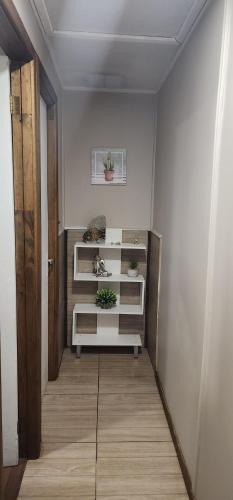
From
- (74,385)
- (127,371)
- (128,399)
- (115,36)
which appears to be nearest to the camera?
(115,36)

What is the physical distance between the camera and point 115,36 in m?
1.90

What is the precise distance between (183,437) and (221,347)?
0.82 meters

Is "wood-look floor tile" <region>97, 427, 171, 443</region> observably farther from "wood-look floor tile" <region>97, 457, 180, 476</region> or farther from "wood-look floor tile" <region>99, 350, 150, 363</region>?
"wood-look floor tile" <region>99, 350, 150, 363</region>

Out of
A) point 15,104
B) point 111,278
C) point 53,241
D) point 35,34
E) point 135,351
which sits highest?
point 35,34

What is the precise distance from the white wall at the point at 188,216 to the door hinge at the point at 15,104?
33.3 inches

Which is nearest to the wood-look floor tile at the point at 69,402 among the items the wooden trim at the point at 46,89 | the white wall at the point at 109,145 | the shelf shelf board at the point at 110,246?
the shelf shelf board at the point at 110,246

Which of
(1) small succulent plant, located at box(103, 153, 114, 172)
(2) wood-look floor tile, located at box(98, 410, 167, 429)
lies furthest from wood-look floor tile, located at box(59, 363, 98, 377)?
Result: (1) small succulent plant, located at box(103, 153, 114, 172)

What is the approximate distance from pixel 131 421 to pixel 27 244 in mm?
1350

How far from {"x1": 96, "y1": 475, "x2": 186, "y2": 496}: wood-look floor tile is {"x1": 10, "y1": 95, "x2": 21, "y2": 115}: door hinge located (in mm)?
1846

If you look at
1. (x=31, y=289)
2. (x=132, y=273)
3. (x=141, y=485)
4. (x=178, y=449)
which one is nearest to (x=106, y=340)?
(x=132, y=273)

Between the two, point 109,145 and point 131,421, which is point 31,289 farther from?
point 109,145

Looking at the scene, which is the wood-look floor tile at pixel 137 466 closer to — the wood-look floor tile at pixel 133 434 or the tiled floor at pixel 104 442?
the tiled floor at pixel 104 442

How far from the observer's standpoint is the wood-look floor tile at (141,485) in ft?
5.46

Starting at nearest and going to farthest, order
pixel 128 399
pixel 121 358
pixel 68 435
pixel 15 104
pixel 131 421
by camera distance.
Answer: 1. pixel 15 104
2. pixel 68 435
3. pixel 131 421
4. pixel 128 399
5. pixel 121 358
